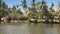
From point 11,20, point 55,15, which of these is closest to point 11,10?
point 11,20

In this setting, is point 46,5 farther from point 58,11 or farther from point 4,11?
point 4,11

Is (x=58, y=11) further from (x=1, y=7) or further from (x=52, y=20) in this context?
(x=1, y=7)

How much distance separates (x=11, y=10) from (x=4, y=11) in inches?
245

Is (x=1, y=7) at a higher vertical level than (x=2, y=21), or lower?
higher

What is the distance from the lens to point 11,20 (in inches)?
2835

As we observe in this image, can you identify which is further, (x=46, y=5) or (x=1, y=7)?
(x=1, y=7)

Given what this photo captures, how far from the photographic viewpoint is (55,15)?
69.7 metres

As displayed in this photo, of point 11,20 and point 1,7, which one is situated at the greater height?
point 1,7

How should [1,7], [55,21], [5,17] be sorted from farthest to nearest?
[1,7] < [5,17] < [55,21]

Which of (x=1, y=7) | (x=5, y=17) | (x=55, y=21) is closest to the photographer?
(x=55, y=21)

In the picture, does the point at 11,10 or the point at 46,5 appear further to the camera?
the point at 11,10

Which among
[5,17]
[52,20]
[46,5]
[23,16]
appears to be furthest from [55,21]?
[5,17]

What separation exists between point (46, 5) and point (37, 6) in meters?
3.54

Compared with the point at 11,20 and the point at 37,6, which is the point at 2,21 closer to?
the point at 11,20
